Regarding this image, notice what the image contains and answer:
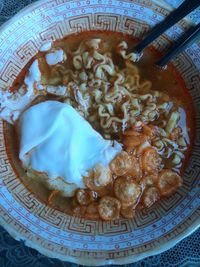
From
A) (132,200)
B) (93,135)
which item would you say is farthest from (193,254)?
(93,135)

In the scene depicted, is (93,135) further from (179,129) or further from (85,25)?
(85,25)

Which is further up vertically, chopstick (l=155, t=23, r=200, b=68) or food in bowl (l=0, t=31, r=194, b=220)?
chopstick (l=155, t=23, r=200, b=68)

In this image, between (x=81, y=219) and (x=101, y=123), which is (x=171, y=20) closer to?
(x=101, y=123)

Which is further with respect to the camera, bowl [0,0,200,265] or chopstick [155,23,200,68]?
chopstick [155,23,200,68]

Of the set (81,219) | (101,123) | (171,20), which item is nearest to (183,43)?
(171,20)

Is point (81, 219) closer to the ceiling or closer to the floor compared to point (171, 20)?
closer to the floor
